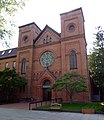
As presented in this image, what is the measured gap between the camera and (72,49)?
79.9 feet

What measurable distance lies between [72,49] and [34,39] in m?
9.25

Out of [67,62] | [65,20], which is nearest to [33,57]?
[67,62]

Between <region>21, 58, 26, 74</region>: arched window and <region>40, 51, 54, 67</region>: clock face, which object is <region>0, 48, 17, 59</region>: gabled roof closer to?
<region>21, 58, 26, 74</region>: arched window

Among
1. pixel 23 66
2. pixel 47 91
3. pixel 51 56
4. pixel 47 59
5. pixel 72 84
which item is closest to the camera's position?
pixel 72 84

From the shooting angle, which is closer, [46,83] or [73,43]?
[73,43]

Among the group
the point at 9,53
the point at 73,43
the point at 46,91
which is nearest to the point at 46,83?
the point at 46,91

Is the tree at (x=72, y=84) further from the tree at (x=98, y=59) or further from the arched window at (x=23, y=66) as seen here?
the arched window at (x=23, y=66)

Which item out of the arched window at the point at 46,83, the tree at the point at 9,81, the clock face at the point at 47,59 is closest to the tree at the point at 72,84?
the arched window at the point at 46,83

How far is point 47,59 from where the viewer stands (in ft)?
88.0

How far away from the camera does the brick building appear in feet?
77.4

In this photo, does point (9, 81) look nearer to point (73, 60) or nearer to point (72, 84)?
point (73, 60)

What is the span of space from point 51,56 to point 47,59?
0.95 metres

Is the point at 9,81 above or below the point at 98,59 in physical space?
below

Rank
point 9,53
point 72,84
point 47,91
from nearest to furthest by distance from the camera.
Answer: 1. point 72,84
2. point 47,91
3. point 9,53
